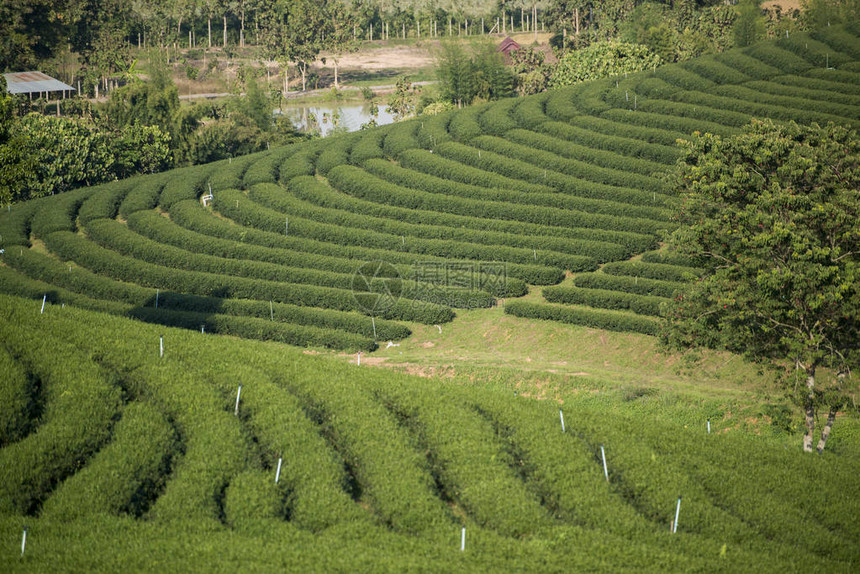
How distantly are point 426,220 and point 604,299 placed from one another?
14.0m

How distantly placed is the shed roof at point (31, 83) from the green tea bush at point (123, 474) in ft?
258

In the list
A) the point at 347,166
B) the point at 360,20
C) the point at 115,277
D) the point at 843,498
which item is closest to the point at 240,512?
the point at 843,498

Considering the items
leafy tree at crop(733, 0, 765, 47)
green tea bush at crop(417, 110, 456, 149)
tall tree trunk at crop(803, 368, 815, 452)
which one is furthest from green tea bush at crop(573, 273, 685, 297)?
leafy tree at crop(733, 0, 765, 47)

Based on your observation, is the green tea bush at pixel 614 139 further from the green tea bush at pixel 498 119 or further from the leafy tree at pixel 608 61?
the leafy tree at pixel 608 61

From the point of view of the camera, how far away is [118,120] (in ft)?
255

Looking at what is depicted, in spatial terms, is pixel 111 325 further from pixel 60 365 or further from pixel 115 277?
pixel 115 277

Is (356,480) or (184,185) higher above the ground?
(184,185)

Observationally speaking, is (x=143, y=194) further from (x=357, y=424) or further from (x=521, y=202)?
(x=357, y=424)

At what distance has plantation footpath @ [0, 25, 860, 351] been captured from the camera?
136ft

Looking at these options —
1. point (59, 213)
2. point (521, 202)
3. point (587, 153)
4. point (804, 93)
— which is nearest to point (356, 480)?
point (521, 202)

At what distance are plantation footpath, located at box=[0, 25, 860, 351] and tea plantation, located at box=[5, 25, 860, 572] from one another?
7.5 inches

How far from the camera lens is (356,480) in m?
20.8

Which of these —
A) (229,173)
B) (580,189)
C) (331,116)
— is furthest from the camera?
(331,116)

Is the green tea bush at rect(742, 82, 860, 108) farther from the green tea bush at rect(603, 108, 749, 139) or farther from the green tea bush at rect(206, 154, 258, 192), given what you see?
the green tea bush at rect(206, 154, 258, 192)
